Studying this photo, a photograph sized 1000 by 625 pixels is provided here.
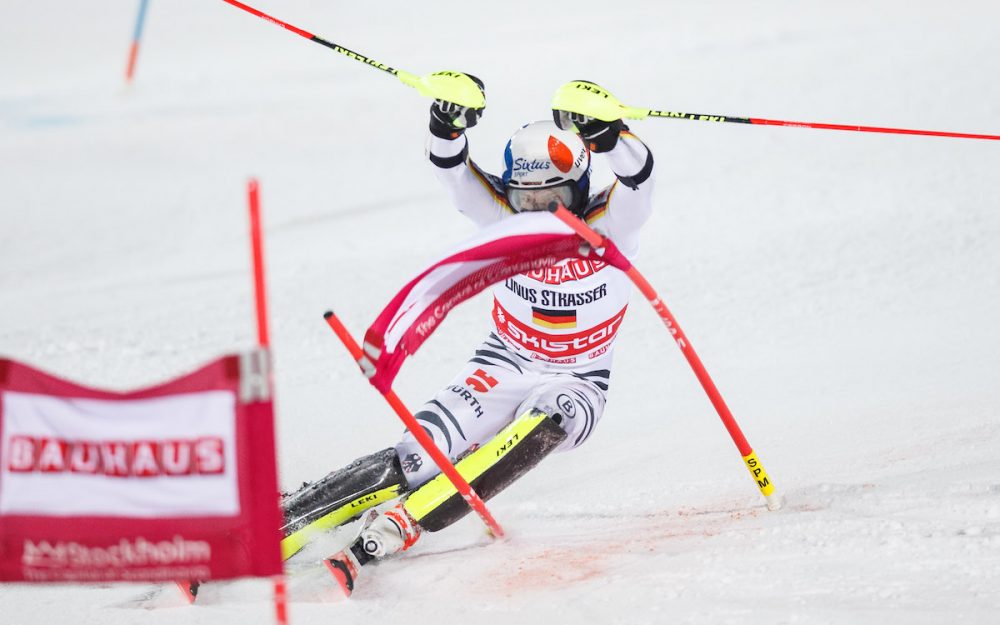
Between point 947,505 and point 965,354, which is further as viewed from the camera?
point 965,354

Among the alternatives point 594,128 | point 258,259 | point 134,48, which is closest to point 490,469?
point 594,128

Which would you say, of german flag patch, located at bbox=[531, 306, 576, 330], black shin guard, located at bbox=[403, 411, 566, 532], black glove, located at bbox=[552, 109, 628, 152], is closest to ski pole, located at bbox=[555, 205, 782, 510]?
black glove, located at bbox=[552, 109, 628, 152]

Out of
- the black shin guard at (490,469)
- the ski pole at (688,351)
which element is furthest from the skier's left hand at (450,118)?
the black shin guard at (490,469)

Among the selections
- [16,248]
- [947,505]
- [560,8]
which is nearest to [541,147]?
[947,505]

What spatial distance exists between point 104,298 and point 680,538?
5.71 meters

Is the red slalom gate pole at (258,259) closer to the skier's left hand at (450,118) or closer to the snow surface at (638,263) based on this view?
the snow surface at (638,263)

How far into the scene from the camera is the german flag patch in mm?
4820

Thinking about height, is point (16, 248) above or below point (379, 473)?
above

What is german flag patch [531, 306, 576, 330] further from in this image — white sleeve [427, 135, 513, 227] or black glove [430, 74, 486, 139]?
black glove [430, 74, 486, 139]

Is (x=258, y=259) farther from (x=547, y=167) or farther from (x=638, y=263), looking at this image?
(x=638, y=263)

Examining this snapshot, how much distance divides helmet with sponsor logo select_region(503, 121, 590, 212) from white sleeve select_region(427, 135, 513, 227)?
11 centimetres

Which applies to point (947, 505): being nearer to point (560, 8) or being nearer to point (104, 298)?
point (104, 298)

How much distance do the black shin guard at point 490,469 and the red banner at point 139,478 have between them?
1.39m

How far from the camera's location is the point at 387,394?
4.11 metres
